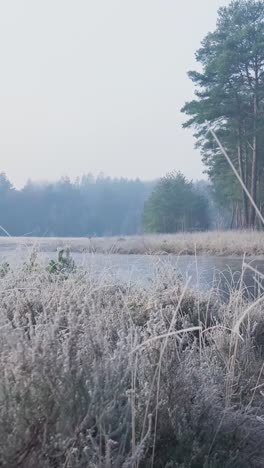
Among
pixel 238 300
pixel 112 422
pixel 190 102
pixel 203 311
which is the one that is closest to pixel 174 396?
pixel 112 422

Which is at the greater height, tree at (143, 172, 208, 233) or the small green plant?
tree at (143, 172, 208, 233)

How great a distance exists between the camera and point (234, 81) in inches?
1302

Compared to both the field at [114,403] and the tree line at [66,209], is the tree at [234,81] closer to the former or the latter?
the tree line at [66,209]

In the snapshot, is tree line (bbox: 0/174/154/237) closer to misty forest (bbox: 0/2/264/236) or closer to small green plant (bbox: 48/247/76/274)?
misty forest (bbox: 0/2/264/236)

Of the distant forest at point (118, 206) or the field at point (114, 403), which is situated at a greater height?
the distant forest at point (118, 206)

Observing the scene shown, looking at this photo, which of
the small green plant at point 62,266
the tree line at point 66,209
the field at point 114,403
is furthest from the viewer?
the tree line at point 66,209

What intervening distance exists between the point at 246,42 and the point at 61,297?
2996cm

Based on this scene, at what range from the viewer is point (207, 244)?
2288 centimetres

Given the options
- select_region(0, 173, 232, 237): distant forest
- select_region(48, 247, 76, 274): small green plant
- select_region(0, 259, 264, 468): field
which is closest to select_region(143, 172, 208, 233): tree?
select_region(0, 173, 232, 237): distant forest

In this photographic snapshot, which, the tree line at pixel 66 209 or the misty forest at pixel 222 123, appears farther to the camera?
the misty forest at pixel 222 123

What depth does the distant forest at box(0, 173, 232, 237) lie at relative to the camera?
26438 millimetres

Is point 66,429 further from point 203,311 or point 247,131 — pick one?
point 247,131

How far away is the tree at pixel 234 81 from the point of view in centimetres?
3209

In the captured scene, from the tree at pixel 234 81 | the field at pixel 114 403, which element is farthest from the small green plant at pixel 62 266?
the tree at pixel 234 81
